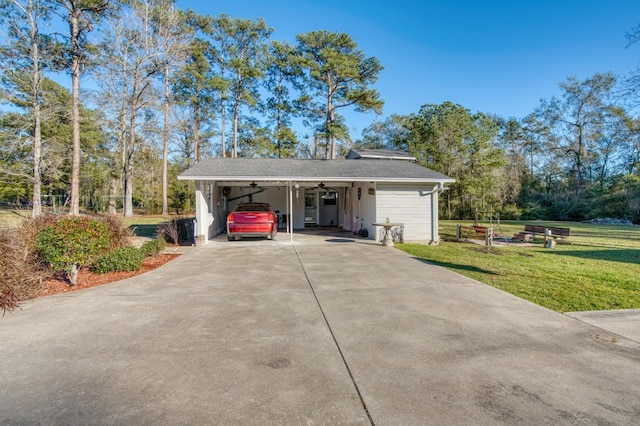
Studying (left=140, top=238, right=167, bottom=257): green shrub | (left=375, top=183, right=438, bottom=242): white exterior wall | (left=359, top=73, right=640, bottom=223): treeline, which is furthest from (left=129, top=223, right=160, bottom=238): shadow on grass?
(left=359, top=73, right=640, bottom=223): treeline

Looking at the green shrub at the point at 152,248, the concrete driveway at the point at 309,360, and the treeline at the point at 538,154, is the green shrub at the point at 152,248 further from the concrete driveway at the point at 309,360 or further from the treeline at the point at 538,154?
the treeline at the point at 538,154

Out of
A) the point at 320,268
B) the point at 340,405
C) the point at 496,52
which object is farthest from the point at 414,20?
the point at 340,405

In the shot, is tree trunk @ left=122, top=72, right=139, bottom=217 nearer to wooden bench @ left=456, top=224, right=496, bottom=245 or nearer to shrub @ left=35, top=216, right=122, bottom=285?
shrub @ left=35, top=216, right=122, bottom=285

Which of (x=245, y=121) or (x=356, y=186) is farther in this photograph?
(x=245, y=121)

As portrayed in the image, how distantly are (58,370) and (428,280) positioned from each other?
5737mm

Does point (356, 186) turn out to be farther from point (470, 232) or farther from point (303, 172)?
point (470, 232)

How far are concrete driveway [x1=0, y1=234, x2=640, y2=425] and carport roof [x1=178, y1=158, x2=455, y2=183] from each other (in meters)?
6.33

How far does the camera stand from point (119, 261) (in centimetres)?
668

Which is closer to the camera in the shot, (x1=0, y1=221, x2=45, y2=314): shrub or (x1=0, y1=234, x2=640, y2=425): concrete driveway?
(x1=0, y1=234, x2=640, y2=425): concrete driveway

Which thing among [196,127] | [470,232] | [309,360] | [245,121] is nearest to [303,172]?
[470,232]

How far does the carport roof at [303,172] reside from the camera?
36.9 feet

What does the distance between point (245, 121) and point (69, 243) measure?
83.1ft

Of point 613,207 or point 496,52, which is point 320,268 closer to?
point 496,52

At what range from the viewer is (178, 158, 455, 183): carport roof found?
1124 centimetres
